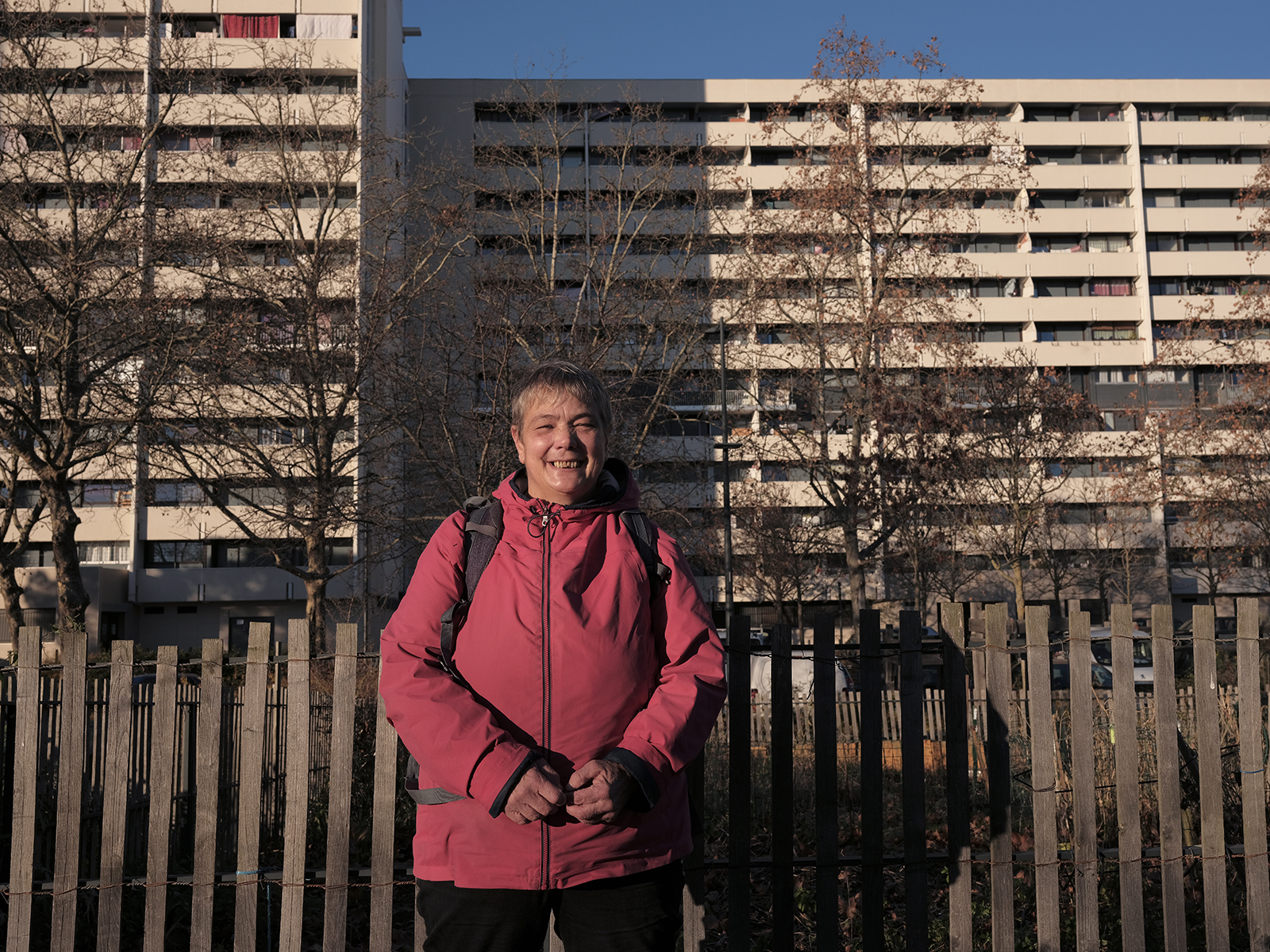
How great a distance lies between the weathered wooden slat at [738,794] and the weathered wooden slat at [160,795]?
218cm

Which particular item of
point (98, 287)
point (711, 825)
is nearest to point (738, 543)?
point (98, 287)

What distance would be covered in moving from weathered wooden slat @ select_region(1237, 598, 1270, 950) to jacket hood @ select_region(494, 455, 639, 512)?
2847 millimetres

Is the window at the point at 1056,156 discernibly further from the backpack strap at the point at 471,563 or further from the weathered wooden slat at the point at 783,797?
the backpack strap at the point at 471,563

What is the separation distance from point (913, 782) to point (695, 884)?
3.12 feet

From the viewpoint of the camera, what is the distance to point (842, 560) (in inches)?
1774

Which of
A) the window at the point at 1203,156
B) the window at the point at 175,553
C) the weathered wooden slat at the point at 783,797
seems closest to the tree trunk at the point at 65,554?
the weathered wooden slat at the point at 783,797

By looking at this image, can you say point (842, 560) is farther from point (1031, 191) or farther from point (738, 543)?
point (1031, 191)

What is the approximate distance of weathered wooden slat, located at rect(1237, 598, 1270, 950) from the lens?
174 inches

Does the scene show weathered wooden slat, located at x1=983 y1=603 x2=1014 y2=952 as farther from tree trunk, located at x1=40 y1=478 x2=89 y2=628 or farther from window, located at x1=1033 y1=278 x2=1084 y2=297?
Result: window, located at x1=1033 y1=278 x2=1084 y2=297

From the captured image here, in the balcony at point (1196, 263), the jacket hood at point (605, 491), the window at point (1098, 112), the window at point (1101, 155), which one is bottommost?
the jacket hood at point (605, 491)

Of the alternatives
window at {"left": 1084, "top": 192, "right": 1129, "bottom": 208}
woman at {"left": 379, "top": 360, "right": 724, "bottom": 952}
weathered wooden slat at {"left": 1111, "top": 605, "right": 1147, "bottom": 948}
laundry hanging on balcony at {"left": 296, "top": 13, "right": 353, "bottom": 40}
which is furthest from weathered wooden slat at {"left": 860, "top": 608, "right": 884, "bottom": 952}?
window at {"left": 1084, "top": 192, "right": 1129, "bottom": 208}

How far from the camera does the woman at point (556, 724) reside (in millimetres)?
2705

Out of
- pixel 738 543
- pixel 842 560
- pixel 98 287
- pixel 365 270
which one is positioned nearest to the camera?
pixel 98 287

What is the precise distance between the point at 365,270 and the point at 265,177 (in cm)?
360
